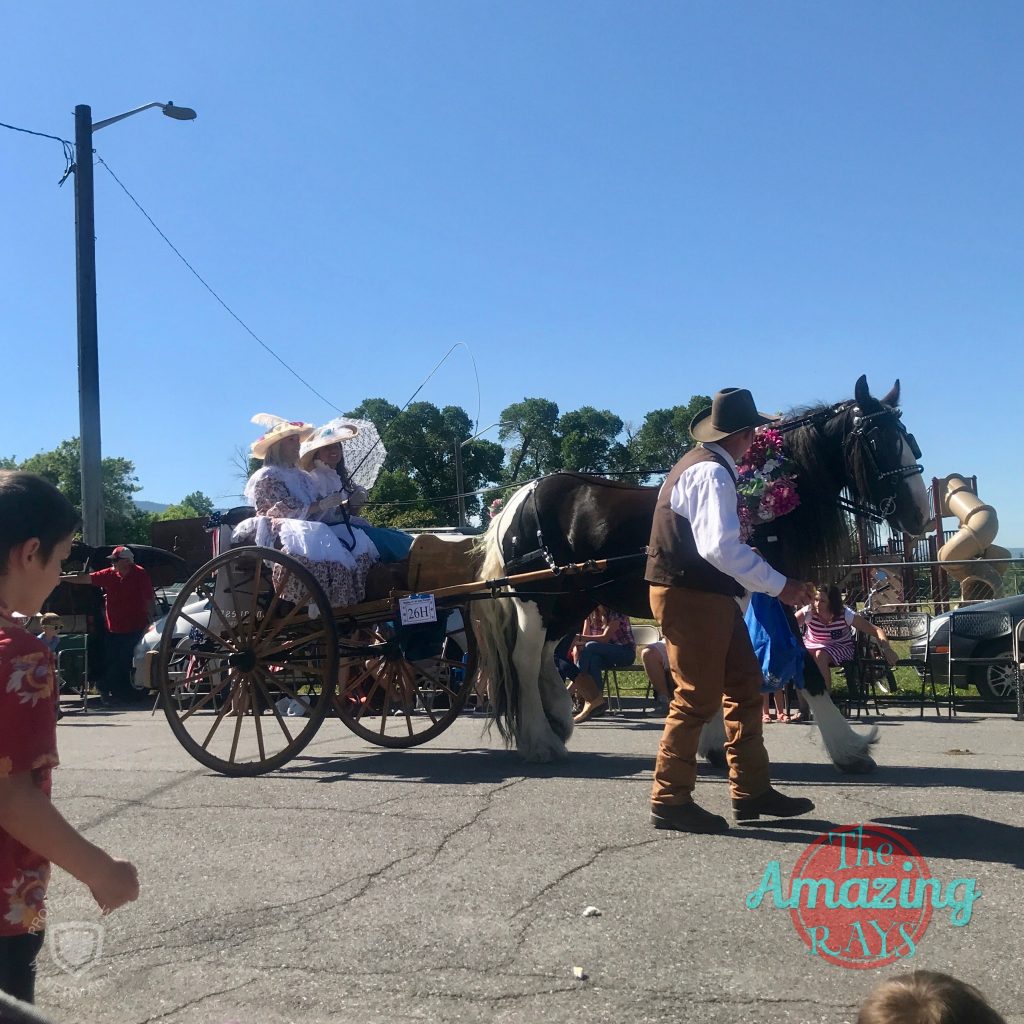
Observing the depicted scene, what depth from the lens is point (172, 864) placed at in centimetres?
444

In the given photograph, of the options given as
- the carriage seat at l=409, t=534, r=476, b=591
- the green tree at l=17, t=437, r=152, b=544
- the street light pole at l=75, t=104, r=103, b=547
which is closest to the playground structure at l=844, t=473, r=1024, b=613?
the carriage seat at l=409, t=534, r=476, b=591

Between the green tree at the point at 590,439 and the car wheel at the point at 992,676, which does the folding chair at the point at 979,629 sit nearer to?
the car wheel at the point at 992,676

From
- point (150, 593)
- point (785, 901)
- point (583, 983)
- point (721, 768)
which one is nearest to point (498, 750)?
point (721, 768)

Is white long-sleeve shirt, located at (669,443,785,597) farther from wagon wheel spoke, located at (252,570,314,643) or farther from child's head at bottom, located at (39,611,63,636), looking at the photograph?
child's head at bottom, located at (39,611,63,636)

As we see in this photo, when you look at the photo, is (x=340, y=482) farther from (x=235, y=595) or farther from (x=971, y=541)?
(x=971, y=541)

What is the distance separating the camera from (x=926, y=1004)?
60.7 inches

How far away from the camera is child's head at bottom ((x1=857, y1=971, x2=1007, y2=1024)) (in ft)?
4.98

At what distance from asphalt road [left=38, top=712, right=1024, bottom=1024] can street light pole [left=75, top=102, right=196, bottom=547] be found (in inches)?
305

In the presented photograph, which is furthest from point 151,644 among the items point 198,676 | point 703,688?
point 703,688

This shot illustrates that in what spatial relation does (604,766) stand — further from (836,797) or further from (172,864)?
(172,864)

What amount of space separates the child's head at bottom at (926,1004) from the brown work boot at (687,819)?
3.01 meters

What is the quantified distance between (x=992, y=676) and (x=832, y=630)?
2023mm

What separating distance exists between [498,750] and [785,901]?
3800 mm

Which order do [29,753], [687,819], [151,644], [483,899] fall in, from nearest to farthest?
1. [29,753]
2. [483,899]
3. [687,819]
4. [151,644]
